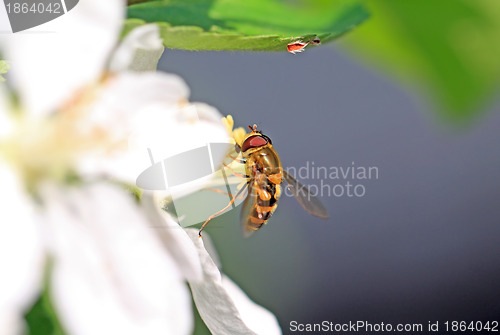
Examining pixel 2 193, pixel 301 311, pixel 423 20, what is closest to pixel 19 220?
pixel 2 193

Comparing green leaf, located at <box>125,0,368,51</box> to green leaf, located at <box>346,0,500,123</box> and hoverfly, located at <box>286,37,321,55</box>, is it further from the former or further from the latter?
green leaf, located at <box>346,0,500,123</box>

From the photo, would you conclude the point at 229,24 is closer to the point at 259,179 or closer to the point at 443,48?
the point at 259,179

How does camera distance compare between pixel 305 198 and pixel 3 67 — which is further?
pixel 305 198

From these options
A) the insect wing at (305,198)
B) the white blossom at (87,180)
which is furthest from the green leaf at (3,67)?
the insect wing at (305,198)

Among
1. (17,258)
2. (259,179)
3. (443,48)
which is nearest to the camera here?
(17,258)

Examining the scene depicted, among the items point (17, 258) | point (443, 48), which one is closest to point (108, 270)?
point (17, 258)

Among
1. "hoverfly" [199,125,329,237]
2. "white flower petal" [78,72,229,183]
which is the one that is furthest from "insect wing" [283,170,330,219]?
"white flower petal" [78,72,229,183]
